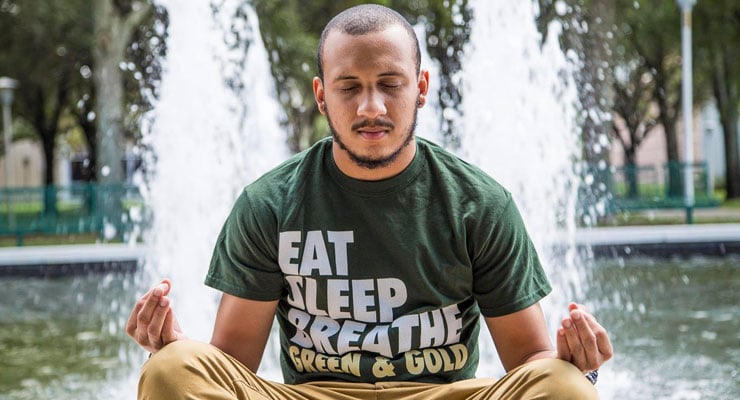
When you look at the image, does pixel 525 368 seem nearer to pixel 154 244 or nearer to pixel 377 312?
pixel 377 312

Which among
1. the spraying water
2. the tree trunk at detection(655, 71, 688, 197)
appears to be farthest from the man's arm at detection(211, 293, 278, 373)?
the tree trunk at detection(655, 71, 688, 197)

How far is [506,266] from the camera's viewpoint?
202 cm

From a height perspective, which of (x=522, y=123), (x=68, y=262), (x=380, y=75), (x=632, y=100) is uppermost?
(x=632, y=100)

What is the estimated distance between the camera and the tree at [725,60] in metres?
21.3

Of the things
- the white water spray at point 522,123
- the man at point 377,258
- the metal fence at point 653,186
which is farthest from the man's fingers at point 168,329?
the metal fence at point 653,186

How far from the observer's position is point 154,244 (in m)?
8.17

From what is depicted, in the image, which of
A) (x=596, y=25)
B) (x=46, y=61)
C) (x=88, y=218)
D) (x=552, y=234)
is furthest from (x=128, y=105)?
(x=552, y=234)

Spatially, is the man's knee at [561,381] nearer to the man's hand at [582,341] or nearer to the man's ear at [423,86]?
the man's hand at [582,341]

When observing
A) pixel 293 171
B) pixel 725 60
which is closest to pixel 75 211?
pixel 293 171

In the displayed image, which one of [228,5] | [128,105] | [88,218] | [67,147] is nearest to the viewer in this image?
[228,5]

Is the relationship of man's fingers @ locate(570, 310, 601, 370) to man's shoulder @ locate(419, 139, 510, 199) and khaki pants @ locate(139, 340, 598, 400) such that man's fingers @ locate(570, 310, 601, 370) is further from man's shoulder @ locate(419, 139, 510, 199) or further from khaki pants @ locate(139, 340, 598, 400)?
man's shoulder @ locate(419, 139, 510, 199)

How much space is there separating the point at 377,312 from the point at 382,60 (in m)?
0.56

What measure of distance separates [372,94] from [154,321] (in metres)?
0.65

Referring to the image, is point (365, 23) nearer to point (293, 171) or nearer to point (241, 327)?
point (293, 171)
